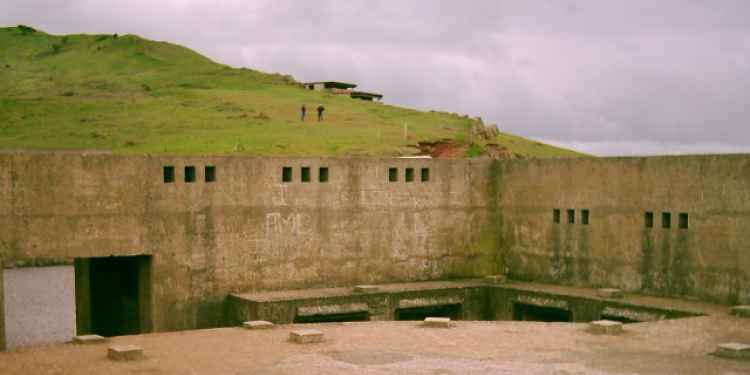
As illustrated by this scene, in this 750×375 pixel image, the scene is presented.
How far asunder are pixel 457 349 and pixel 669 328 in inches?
193

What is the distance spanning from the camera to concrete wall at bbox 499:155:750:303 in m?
22.5

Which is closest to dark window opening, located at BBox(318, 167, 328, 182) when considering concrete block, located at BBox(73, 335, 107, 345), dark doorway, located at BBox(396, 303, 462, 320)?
dark doorway, located at BBox(396, 303, 462, 320)

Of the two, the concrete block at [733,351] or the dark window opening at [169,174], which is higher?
the dark window opening at [169,174]

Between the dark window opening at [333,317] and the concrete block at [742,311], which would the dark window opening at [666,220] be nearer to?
the concrete block at [742,311]

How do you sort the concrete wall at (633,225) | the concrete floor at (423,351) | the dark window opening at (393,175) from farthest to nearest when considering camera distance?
the dark window opening at (393,175), the concrete wall at (633,225), the concrete floor at (423,351)

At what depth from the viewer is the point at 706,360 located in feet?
51.8

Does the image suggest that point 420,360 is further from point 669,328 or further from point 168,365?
point 669,328

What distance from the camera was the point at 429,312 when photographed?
26.1 metres

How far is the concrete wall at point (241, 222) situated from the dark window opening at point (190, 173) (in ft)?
0.48

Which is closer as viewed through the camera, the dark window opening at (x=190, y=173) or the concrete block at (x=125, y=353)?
the concrete block at (x=125, y=353)

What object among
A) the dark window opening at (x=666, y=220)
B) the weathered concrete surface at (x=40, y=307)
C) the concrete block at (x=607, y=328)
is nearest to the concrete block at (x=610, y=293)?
the dark window opening at (x=666, y=220)

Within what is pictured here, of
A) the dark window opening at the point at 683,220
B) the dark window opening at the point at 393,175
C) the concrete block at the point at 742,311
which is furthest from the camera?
the dark window opening at the point at 393,175

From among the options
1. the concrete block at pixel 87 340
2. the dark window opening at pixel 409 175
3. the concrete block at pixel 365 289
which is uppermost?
the dark window opening at pixel 409 175

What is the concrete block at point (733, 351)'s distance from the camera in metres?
15.8
